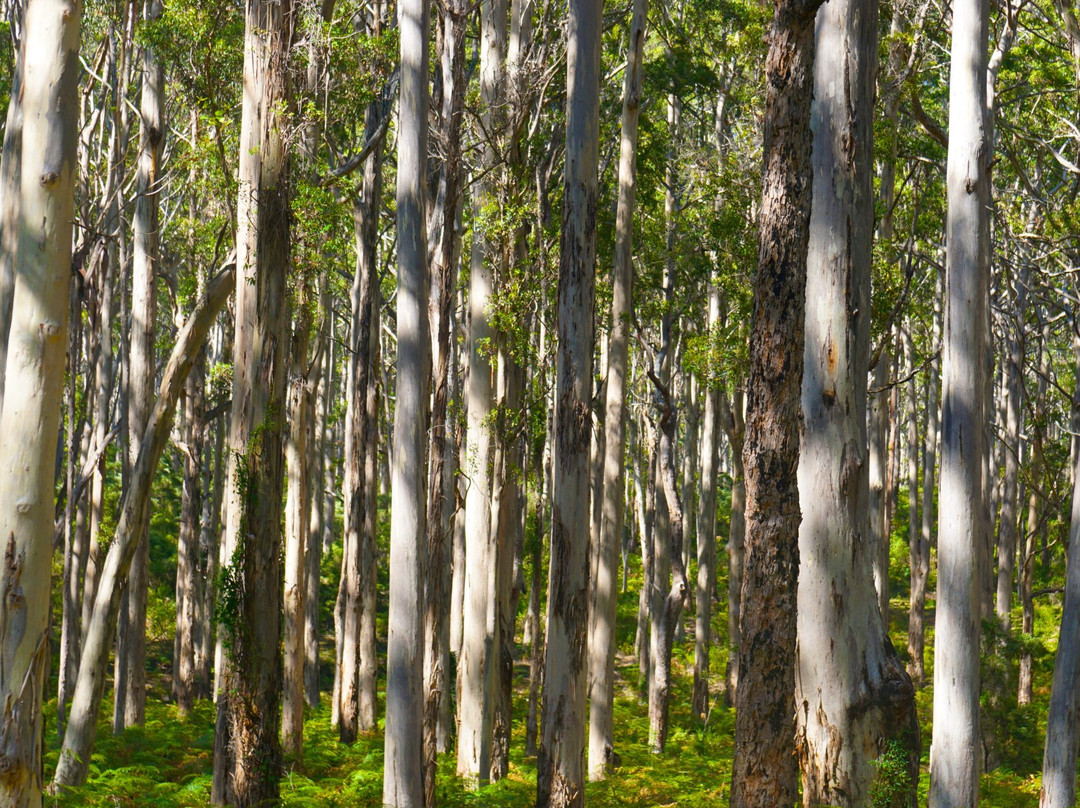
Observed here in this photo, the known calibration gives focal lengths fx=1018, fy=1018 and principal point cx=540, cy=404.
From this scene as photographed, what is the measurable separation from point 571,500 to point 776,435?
14.7 feet

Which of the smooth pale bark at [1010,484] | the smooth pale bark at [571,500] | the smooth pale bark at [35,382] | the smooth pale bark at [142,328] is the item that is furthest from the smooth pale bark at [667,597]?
the smooth pale bark at [35,382]

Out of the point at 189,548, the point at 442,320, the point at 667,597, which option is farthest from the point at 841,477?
the point at 189,548

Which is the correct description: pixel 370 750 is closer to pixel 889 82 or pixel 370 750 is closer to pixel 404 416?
pixel 404 416

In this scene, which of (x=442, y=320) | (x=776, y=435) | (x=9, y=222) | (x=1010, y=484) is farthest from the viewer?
(x=1010, y=484)

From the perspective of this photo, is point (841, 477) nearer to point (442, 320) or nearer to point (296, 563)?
point (442, 320)

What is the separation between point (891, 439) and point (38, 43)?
113ft

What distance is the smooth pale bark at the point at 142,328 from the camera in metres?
12.4

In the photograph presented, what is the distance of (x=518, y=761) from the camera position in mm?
14398

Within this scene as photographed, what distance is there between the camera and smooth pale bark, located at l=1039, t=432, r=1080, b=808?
33.4ft

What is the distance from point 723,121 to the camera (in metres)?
19.0

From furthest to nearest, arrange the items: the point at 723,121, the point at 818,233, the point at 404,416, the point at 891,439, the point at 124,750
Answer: the point at 891,439
the point at 723,121
the point at 124,750
the point at 404,416
the point at 818,233

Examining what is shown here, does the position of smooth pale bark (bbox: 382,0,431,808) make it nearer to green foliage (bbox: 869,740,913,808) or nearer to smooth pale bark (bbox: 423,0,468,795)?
smooth pale bark (bbox: 423,0,468,795)

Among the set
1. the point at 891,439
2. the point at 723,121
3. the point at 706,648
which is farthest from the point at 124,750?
the point at 891,439

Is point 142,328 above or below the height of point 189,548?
above
